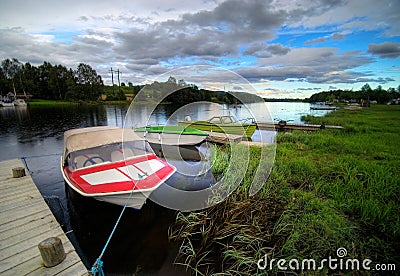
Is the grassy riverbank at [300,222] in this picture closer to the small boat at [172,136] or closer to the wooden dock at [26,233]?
the wooden dock at [26,233]

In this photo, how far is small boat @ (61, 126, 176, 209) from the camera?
13.0 ft

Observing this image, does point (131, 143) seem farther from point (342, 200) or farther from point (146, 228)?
point (342, 200)

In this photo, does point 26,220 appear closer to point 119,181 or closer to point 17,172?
point 119,181

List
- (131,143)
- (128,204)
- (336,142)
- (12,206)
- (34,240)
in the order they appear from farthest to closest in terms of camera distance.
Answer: (336,142), (131,143), (128,204), (12,206), (34,240)

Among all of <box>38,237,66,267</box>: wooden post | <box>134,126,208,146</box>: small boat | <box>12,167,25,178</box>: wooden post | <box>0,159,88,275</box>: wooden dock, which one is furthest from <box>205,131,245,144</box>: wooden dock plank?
<box>38,237,66,267</box>: wooden post

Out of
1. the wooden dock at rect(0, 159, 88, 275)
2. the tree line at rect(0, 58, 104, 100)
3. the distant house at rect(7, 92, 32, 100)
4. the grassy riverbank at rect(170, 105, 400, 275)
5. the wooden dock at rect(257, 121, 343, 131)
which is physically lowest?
the grassy riverbank at rect(170, 105, 400, 275)

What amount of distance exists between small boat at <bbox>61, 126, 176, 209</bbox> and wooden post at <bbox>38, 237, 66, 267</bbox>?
1478mm

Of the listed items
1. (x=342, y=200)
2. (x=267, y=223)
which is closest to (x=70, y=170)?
(x=267, y=223)

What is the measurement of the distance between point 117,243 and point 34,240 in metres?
1.40

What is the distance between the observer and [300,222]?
3578mm

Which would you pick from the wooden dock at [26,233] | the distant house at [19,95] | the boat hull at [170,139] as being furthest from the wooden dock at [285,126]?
the distant house at [19,95]

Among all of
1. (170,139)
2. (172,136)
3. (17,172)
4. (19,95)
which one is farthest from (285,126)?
(19,95)

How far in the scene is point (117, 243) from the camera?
152 inches

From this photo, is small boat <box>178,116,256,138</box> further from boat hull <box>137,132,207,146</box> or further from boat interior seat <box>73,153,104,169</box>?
boat interior seat <box>73,153,104,169</box>
